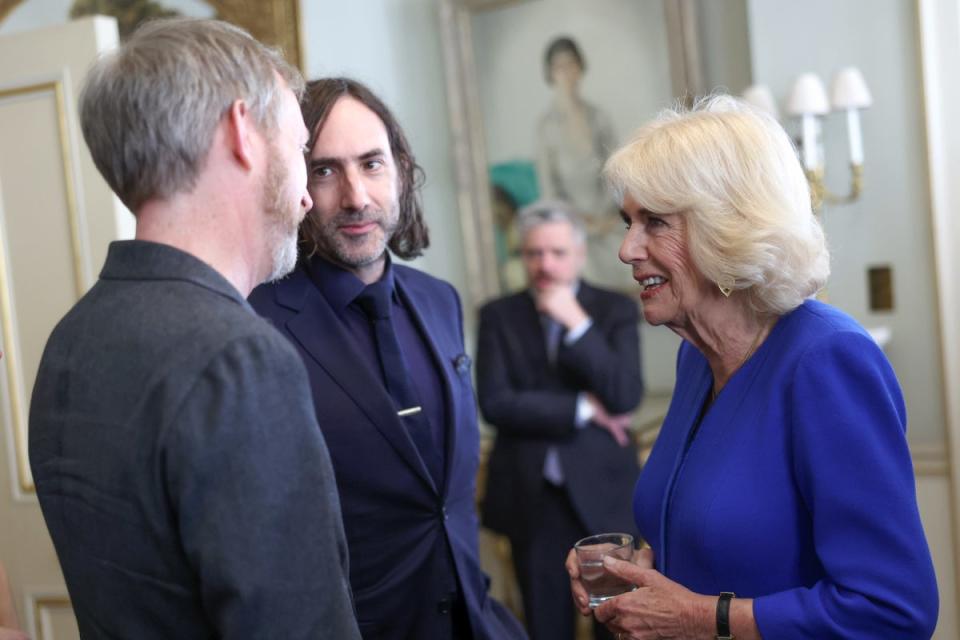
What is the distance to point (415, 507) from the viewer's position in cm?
201

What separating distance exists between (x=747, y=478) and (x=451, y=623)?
74cm

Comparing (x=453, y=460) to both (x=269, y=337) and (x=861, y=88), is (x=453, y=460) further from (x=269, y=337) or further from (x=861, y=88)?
(x=861, y=88)

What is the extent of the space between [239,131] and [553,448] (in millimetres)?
2418

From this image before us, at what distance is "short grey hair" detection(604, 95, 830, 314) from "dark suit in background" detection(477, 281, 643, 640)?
5.85 ft

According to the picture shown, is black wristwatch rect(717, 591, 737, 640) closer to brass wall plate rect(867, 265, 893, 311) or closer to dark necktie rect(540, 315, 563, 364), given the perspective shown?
dark necktie rect(540, 315, 563, 364)

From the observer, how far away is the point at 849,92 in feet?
11.8

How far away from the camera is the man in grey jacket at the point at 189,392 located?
1.13m

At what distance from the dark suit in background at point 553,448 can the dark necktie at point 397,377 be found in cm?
144

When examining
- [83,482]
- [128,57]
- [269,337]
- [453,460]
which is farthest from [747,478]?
[128,57]

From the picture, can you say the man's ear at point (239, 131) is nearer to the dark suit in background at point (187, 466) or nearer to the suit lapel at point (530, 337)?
the dark suit in background at point (187, 466)

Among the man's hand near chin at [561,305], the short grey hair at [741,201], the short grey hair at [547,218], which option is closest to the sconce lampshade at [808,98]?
the short grey hair at [547,218]

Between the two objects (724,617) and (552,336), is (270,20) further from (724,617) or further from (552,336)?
(724,617)

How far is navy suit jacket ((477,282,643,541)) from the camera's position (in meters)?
3.46

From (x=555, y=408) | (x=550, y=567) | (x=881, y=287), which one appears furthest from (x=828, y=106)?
(x=550, y=567)
